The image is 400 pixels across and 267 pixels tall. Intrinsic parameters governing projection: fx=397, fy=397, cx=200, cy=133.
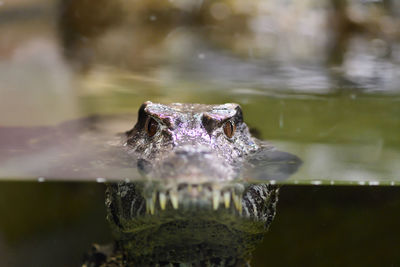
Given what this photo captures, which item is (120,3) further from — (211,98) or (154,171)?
(154,171)

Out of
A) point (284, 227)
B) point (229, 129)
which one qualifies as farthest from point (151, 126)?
point (284, 227)

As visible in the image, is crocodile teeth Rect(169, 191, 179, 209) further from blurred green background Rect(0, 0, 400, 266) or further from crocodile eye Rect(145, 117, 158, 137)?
blurred green background Rect(0, 0, 400, 266)

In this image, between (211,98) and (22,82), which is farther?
(22,82)

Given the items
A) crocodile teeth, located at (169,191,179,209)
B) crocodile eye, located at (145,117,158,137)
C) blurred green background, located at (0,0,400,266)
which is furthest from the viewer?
blurred green background, located at (0,0,400,266)

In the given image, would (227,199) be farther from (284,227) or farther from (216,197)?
(284,227)

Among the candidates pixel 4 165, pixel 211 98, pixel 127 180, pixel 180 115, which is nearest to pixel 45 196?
pixel 4 165

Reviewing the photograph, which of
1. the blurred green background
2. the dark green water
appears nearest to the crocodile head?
the blurred green background
